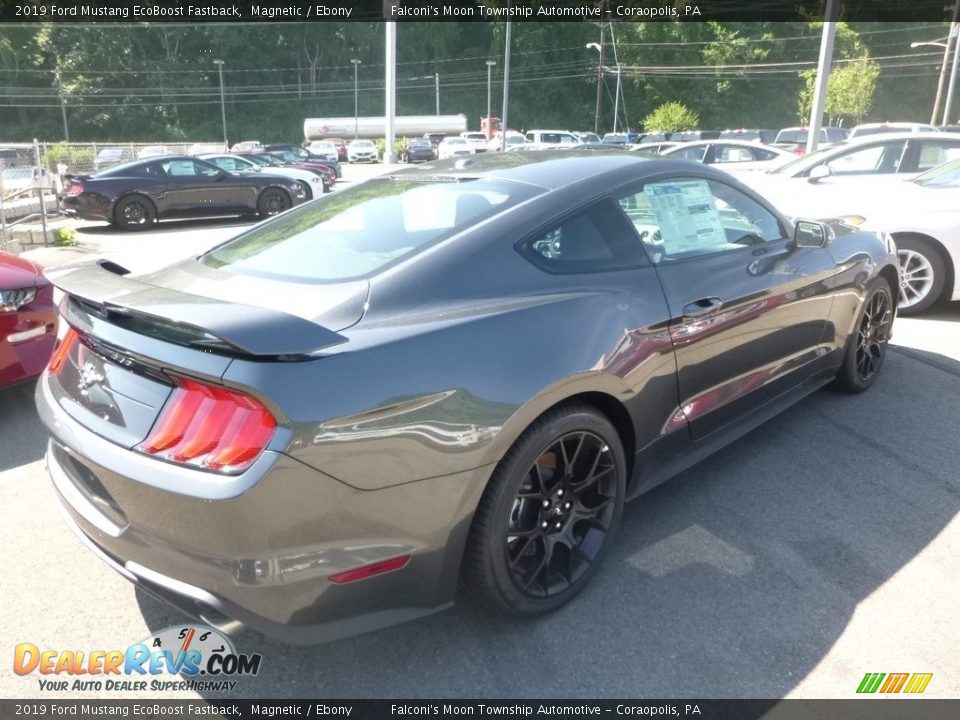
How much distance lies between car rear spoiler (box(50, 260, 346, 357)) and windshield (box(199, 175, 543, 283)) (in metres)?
0.46

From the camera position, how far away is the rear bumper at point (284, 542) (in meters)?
1.91

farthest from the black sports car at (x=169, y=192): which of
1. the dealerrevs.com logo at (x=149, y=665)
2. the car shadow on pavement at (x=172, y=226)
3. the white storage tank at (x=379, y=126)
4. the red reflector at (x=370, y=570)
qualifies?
the white storage tank at (x=379, y=126)

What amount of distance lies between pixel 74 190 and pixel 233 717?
46.0 ft

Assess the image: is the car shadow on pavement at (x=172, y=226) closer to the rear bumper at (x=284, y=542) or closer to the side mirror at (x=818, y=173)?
the side mirror at (x=818, y=173)

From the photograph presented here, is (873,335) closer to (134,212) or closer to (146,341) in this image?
(146,341)

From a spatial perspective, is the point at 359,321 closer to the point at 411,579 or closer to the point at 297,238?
the point at 411,579

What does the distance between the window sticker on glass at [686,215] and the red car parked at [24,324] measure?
3.48m

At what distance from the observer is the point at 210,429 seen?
1961 mm

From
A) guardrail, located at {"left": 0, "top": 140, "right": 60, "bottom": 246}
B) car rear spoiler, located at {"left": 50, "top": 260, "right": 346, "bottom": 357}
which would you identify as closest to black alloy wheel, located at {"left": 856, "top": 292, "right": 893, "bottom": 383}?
car rear spoiler, located at {"left": 50, "top": 260, "right": 346, "bottom": 357}

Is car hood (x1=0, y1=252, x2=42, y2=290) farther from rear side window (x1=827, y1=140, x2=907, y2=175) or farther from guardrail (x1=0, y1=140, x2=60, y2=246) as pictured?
rear side window (x1=827, y1=140, x2=907, y2=175)

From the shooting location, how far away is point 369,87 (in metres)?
83.5

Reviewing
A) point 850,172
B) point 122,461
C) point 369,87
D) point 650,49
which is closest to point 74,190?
point 850,172

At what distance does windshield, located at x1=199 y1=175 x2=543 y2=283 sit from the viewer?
259 cm

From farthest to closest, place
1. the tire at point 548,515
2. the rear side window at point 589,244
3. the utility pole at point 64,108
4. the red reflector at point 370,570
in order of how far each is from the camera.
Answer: the utility pole at point 64,108 < the rear side window at point 589,244 < the tire at point 548,515 < the red reflector at point 370,570
